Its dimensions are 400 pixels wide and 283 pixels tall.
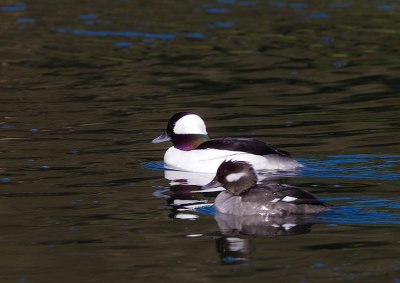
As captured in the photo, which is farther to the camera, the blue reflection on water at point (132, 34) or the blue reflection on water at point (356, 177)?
the blue reflection on water at point (132, 34)

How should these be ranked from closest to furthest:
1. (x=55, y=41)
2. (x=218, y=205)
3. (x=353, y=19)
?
(x=218, y=205), (x=55, y=41), (x=353, y=19)

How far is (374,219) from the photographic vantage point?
1129 centimetres

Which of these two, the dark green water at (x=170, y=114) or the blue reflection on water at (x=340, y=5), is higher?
the blue reflection on water at (x=340, y=5)

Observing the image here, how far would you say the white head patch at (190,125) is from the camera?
50.9 ft

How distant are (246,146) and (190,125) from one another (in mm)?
1418

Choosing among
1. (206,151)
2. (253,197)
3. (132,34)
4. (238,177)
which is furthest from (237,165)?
(132,34)

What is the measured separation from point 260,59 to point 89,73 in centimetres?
382

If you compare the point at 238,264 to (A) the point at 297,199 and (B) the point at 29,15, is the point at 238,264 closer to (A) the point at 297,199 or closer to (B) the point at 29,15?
(A) the point at 297,199

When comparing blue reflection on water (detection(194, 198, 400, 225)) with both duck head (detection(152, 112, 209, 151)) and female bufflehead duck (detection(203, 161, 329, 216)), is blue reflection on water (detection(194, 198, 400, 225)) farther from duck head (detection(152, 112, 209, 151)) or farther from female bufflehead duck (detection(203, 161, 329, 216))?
duck head (detection(152, 112, 209, 151))

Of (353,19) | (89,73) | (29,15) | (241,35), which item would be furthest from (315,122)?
(29,15)

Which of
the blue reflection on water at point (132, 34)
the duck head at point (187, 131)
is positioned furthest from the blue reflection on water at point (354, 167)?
the blue reflection on water at point (132, 34)

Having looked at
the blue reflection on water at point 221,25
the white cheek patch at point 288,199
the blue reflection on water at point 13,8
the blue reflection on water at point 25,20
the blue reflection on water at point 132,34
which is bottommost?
the blue reflection on water at point 132,34

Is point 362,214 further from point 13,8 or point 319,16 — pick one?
point 13,8

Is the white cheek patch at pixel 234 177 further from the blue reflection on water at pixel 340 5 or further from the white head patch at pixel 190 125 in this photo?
the blue reflection on water at pixel 340 5
